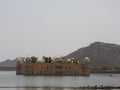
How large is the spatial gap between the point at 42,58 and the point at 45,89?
351ft

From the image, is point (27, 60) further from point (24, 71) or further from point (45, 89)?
point (45, 89)

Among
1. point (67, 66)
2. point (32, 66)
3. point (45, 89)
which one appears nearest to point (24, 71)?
point (32, 66)

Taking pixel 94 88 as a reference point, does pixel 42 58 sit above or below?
above

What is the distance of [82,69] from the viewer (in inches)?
7067

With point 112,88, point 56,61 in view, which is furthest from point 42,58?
point 112,88

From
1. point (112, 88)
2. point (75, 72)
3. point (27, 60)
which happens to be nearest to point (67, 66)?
point (75, 72)

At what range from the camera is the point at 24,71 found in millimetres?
180875

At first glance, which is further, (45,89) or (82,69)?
(82,69)

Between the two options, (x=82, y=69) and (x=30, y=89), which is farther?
(x=82, y=69)

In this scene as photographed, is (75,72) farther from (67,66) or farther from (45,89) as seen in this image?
(45,89)

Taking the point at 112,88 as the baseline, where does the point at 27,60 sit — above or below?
above

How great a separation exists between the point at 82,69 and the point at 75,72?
3.81m

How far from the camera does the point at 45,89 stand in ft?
249

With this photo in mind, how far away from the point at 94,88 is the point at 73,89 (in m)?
4.08
